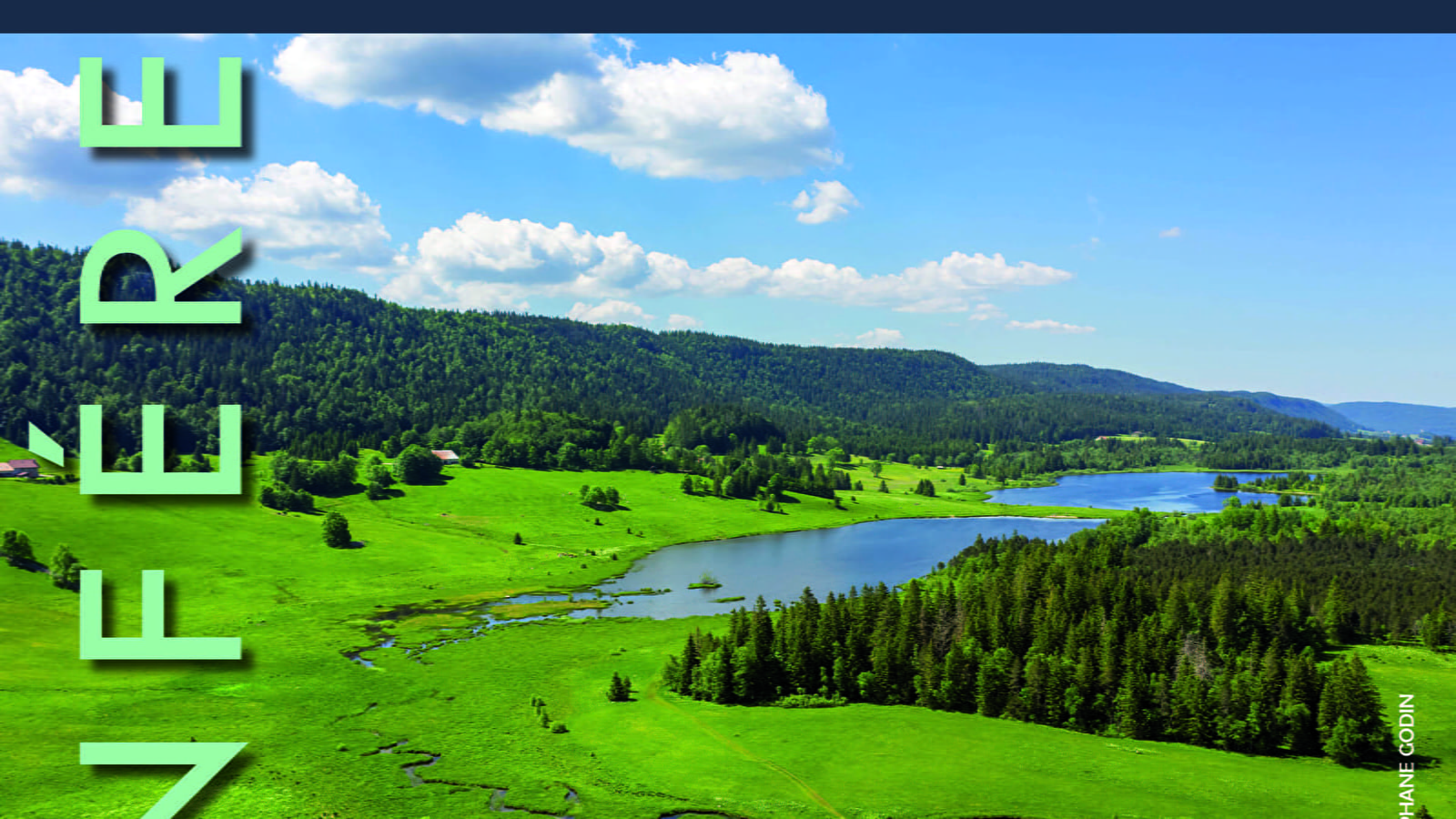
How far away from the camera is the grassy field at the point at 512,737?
55.2 m

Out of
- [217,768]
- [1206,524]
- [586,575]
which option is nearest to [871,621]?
[586,575]

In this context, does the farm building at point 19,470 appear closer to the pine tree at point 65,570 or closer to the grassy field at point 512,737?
the grassy field at point 512,737

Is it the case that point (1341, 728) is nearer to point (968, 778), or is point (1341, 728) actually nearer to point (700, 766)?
point (968, 778)
